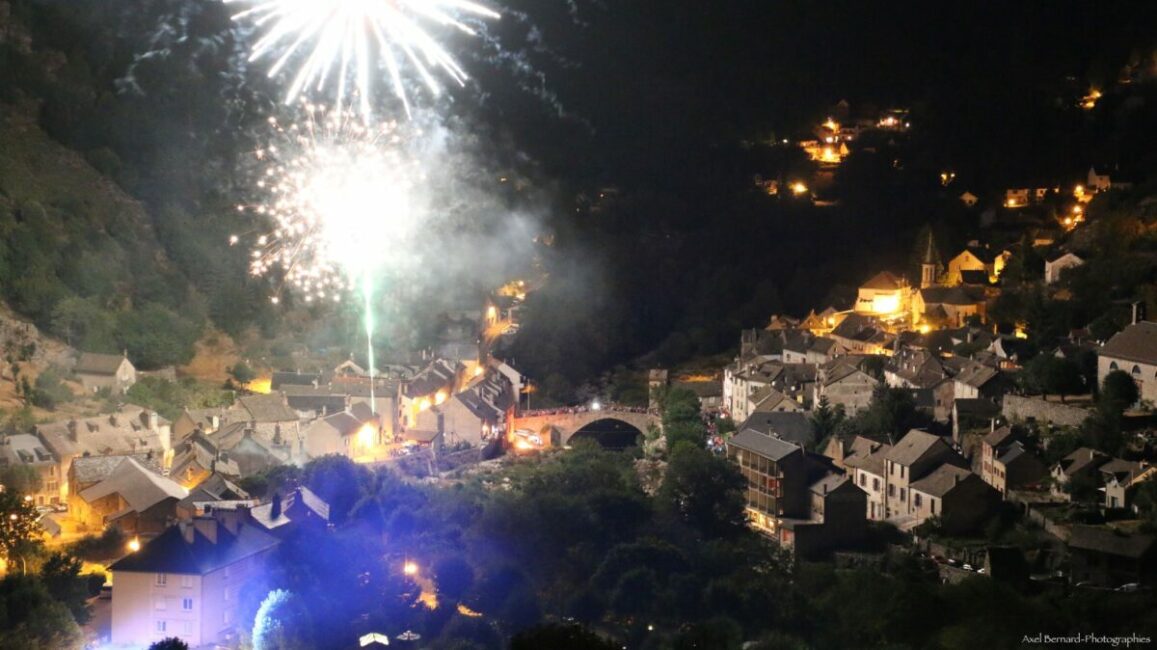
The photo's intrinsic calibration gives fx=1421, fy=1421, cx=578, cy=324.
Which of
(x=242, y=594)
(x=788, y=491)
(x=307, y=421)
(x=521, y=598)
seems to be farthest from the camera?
(x=307, y=421)

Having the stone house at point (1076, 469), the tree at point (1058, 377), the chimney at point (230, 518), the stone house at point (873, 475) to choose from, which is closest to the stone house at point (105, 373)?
the chimney at point (230, 518)

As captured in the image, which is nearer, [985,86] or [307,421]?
[307,421]

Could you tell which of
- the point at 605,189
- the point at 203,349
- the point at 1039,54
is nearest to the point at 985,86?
the point at 1039,54

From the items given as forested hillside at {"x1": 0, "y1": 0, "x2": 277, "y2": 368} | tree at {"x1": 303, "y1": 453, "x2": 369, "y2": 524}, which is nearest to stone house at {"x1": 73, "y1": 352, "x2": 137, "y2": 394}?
forested hillside at {"x1": 0, "y1": 0, "x2": 277, "y2": 368}

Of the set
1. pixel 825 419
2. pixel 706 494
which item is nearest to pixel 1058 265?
pixel 825 419

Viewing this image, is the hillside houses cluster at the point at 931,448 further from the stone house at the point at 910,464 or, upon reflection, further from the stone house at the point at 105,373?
the stone house at the point at 105,373

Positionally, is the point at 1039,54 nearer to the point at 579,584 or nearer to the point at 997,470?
the point at 997,470
